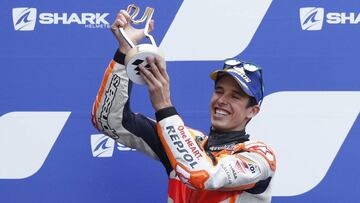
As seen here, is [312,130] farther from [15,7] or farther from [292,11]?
[15,7]

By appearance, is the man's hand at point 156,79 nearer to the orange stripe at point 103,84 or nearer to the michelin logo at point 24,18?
the orange stripe at point 103,84

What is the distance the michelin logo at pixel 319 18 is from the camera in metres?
1.88

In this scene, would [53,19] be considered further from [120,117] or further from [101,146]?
[120,117]

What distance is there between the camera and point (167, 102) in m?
1.27

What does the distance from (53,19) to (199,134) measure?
2.15 ft

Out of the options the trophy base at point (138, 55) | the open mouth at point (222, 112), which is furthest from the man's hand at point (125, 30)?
the open mouth at point (222, 112)

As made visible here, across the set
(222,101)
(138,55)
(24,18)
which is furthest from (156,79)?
(24,18)

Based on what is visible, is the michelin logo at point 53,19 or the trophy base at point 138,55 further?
the michelin logo at point 53,19

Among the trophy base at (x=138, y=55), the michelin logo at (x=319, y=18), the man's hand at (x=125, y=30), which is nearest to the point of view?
the trophy base at (x=138, y=55)

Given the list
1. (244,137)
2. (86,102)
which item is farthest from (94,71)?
(244,137)

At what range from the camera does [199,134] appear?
5.33 feet

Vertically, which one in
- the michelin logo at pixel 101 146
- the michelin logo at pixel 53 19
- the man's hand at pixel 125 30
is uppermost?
the man's hand at pixel 125 30

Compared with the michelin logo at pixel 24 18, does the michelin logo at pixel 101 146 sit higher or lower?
lower

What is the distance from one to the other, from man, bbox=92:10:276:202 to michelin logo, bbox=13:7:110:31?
45cm
